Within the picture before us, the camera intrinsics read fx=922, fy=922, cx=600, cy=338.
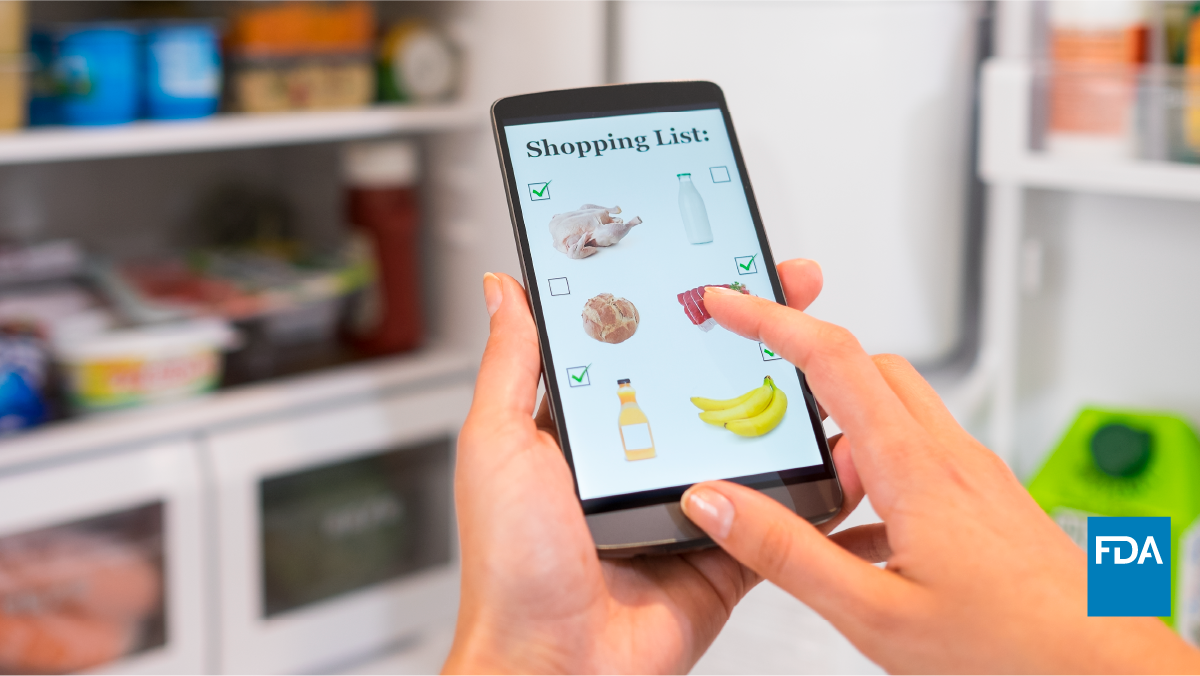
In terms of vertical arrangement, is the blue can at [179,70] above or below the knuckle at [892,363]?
above

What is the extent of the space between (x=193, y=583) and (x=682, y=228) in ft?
2.02

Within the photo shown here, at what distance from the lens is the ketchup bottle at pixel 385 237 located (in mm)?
970

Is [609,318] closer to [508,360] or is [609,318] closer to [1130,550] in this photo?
[508,360]

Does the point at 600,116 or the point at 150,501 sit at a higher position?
the point at 600,116

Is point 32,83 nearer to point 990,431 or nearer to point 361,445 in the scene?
point 361,445

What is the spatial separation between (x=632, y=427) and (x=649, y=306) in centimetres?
7

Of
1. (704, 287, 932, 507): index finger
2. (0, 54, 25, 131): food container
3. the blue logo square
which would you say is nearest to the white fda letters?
the blue logo square

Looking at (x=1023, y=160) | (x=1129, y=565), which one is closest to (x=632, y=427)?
(x=1129, y=565)

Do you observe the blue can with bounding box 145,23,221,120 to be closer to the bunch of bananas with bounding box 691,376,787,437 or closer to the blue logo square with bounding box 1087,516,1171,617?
the bunch of bananas with bounding box 691,376,787,437

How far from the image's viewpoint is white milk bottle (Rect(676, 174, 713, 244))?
0.52 metres

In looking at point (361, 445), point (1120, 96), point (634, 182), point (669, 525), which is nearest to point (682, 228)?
point (634, 182)

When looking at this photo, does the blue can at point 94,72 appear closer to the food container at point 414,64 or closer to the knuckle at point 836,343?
the food container at point 414,64

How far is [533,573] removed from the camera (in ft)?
1.39

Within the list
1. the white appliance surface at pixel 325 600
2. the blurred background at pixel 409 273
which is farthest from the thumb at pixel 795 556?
the white appliance surface at pixel 325 600
